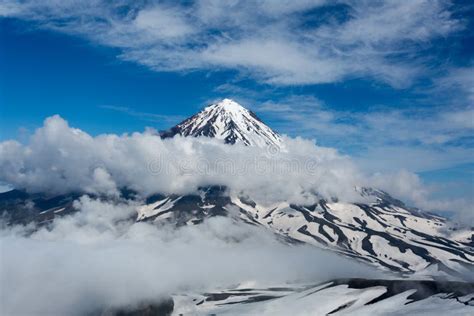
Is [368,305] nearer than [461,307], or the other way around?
[461,307]

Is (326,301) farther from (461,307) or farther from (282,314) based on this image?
(461,307)

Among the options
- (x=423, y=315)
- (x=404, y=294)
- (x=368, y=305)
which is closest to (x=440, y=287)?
(x=404, y=294)

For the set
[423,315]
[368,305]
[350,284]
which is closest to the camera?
[423,315]

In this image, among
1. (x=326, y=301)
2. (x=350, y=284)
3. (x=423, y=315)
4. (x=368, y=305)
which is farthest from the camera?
(x=350, y=284)

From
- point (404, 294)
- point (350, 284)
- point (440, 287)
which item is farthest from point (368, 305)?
point (350, 284)

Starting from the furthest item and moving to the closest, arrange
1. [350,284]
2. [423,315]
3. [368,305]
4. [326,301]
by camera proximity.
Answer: [350,284], [326,301], [368,305], [423,315]

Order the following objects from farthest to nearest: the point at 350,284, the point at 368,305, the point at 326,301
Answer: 1. the point at 350,284
2. the point at 326,301
3. the point at 368,305

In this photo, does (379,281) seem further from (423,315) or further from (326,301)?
(423,315)

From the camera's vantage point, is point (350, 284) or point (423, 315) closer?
point (423, 315)

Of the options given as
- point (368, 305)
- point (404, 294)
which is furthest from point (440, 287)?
point (368, 305)
